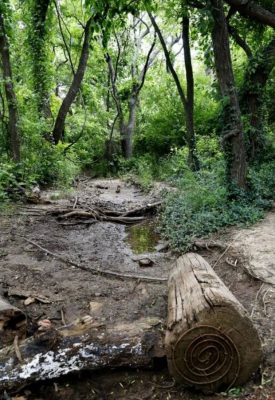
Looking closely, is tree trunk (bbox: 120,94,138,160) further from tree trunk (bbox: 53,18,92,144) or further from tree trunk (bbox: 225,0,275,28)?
tree trunk (bbox: 225,0,275,28)

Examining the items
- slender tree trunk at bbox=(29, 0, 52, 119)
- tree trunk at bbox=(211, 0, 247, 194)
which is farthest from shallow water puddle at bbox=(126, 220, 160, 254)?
slender tree trunk at bbox=(29, 0, 52, 119)

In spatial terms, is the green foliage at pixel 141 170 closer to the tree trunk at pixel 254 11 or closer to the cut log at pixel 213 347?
the tree trunk at pixel 254 11

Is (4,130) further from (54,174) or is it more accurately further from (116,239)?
(116,239)

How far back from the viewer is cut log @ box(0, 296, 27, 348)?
11.1 feet

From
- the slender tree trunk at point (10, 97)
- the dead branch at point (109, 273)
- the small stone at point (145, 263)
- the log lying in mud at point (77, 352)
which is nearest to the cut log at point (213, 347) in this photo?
the log lying in mud at point (77, 352)

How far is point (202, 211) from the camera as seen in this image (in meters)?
7.39

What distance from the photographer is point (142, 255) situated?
21.9 ft

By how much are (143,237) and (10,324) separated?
4578 mm

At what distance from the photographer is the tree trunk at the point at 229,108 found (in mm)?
7575

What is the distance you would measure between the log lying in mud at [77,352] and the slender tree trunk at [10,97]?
8329 mm

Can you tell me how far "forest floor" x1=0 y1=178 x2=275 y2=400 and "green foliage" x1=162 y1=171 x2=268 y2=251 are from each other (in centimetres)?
30

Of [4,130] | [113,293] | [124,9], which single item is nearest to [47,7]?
[4,130]

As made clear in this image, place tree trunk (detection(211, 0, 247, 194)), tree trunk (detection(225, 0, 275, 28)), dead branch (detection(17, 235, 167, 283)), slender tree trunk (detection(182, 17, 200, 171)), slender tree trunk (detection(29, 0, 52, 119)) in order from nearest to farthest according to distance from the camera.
→ dead branch (detection(17, 235, 167, 283)) → tree trunk (detection(211, 0, 247, 194)) → tree trunk (detection(225, 0, 275, 28)) → slender tree trunk (detection(182, 17, 200, 171)) → slender tree trunk (detection(29, 0, 52, 119))

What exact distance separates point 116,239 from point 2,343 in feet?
14.6
